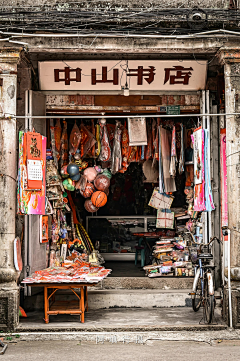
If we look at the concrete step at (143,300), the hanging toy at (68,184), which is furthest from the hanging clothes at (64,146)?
the concrete step at (143,300)

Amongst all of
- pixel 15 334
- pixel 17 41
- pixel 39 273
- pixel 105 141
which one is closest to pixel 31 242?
pixel 39 273

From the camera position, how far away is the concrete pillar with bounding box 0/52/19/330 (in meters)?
7.95

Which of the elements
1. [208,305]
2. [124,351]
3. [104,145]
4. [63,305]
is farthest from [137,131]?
[124,351]

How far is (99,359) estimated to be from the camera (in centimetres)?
670

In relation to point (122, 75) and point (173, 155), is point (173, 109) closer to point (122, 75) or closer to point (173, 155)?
point (173, 155)

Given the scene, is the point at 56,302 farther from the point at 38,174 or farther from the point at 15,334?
the point at 38,174

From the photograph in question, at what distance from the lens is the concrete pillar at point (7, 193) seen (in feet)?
26.1

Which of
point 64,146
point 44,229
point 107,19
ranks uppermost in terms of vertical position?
point 107,19

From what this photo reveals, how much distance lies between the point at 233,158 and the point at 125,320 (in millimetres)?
3756

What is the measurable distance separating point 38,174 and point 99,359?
3.62 m

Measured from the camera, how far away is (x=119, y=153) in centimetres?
1109

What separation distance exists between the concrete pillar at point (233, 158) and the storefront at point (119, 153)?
0.48 m

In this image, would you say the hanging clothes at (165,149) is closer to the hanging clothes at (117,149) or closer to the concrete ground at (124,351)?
the hanging clothes at (117,149)

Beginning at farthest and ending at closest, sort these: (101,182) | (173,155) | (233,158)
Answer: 1. (101,182)
2. (173,155)
3. (233,158)
